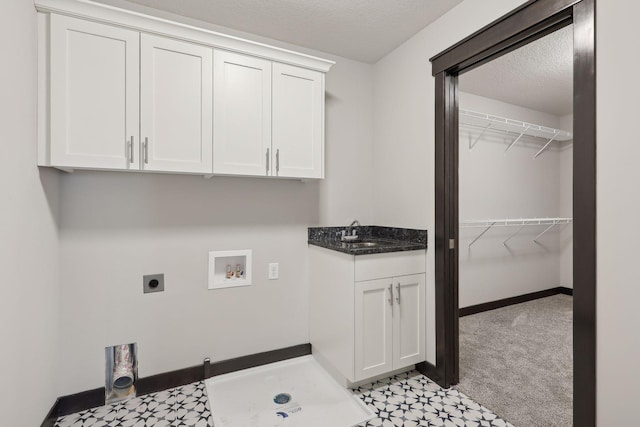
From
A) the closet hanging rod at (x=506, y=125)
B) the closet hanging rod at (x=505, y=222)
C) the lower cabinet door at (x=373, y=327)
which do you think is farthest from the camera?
the closet hanging rod at (x=505, y=222)

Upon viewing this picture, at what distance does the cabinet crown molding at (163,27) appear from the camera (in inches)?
60.4

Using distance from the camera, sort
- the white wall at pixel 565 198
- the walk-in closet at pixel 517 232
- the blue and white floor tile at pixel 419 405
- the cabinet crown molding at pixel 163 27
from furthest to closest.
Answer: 1. the white wall at pixel 565 198
2. the walk-in closet at pixel 517 232
3. the blue and white floor tile at pixel 419 405
4. the cabinet crown molding at pixel 163 27

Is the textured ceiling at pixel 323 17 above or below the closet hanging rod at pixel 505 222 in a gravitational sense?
above

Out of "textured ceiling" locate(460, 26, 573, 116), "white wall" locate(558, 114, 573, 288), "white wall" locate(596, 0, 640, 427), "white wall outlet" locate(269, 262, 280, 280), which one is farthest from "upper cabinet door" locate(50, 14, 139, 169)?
"white wall" locate(558, 114, 573, 288)

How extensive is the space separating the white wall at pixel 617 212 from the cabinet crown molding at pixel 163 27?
157 cm

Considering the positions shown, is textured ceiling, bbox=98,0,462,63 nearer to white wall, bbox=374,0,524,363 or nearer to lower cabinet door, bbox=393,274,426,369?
white wall, bbox=374,0,524,363

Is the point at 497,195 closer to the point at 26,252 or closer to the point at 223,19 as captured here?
the point at 223,19

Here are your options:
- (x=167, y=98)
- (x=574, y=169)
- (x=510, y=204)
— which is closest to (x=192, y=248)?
(x=167, y=98)

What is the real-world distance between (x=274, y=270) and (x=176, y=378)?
975mm

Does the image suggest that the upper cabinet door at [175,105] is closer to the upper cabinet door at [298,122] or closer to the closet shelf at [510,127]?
the upper cabinet door at [298,122]

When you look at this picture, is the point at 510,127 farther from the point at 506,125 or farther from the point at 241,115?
the point at 241,115

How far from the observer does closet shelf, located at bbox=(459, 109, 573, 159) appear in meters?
3.19

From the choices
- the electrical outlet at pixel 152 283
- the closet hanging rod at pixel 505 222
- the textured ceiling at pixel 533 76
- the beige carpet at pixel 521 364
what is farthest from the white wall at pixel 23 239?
the closet hanging rod at pixel 505 222

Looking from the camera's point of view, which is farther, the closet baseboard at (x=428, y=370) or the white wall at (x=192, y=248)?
the closet baseboard at (x=428, y=370)
